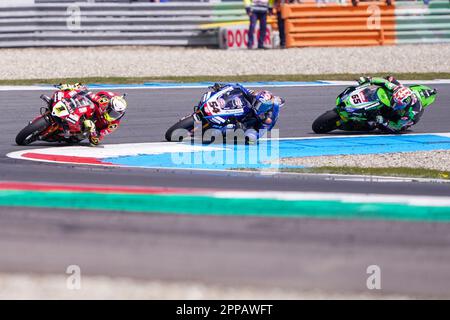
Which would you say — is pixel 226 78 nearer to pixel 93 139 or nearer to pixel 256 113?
pixel 256 113

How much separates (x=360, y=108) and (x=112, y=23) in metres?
11.7

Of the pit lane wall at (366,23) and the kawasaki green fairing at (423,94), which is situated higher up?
the pit lane wall at (366,23)

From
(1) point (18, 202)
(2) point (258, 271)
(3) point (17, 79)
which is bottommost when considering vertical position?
(2) point (258, 271)

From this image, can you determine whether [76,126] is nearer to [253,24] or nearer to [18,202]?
[18,202]

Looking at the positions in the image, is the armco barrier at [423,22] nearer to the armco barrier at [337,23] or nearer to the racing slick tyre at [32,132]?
the armco barrier at [337,23]

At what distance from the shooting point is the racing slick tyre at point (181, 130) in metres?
13.6

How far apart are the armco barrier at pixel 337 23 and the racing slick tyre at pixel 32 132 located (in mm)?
13681

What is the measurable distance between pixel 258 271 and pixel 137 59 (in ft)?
57.3

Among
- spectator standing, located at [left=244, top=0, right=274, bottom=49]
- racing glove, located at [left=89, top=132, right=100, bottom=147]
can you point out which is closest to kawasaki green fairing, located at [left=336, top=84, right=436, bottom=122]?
racing glove, located at [left=89, top=132, right=100, bottom=147]

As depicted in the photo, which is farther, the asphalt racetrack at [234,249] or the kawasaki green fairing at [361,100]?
the kawasaki green fairing at [361,100]

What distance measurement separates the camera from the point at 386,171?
11.3m

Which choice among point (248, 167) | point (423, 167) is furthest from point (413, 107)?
point (248, 167)

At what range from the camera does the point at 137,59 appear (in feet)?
76.1

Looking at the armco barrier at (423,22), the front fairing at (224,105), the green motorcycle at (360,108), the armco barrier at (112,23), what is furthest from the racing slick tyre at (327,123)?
the armco barrier at (423,22)
